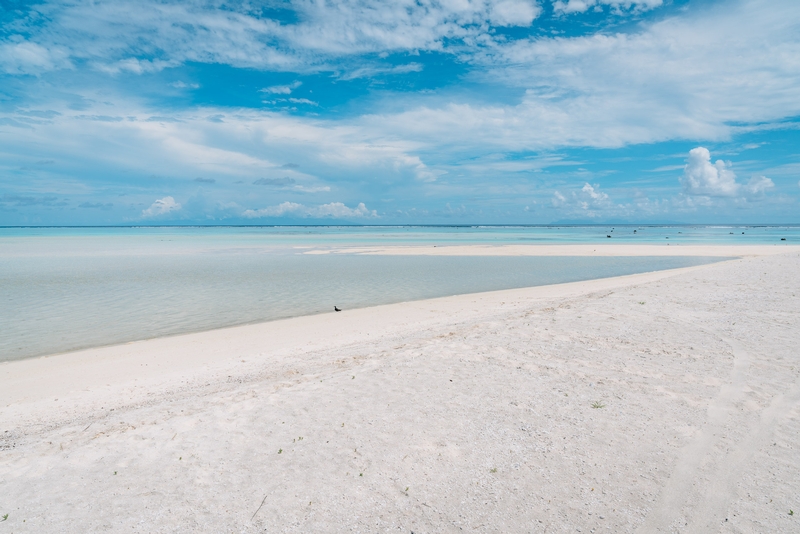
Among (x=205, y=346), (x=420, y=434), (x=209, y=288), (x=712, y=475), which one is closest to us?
(x=712, y=475)

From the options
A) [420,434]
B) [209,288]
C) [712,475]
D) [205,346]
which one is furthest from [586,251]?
[420,434]

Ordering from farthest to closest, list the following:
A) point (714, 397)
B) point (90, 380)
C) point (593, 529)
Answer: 1. point (90, 380)
2. point (714, 397)
3. point (593, 529)

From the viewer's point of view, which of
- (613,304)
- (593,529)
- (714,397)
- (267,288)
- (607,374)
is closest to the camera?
(593,529)

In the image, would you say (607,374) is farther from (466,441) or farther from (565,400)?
(466,441)

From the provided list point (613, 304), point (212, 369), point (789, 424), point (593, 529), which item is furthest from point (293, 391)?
point (613, 304)

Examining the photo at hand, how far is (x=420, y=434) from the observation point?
23.1 feet

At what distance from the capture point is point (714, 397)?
26.7 feet

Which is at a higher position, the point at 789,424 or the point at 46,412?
the point at 789,424

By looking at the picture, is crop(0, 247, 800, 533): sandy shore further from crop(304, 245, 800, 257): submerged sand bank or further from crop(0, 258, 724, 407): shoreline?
crop(304, 245, 800, 257): submerged sand bank

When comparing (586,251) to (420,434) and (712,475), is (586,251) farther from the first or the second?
(420,434)

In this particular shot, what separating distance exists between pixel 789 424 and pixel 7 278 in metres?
38.7

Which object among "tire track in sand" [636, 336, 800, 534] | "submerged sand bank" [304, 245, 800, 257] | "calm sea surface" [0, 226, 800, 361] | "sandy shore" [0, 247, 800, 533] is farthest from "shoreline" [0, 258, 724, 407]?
"submerged sand bank" [304, 245, 800, 257]

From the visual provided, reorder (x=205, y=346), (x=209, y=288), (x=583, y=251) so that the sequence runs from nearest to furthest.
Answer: (x=205, y=346) → (x=209, y=288) → (x=583, y=251)

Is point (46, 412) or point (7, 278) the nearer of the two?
point (46, 412)
